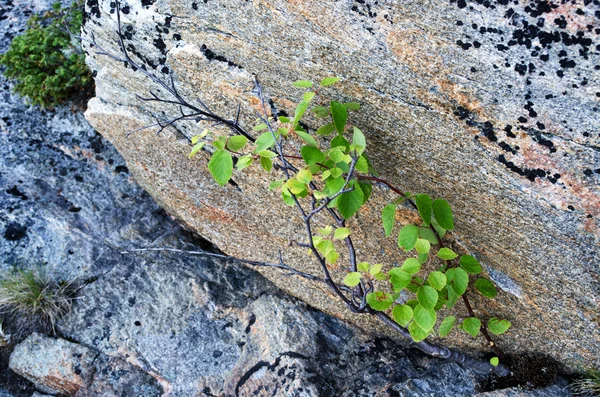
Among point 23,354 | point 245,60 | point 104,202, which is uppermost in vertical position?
point 245,60

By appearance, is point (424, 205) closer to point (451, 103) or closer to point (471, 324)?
point (451, 103)

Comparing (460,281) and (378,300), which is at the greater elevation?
(460,281)

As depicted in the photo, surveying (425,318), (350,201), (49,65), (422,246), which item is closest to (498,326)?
(425,318)

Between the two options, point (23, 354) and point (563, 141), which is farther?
point (23, 354)

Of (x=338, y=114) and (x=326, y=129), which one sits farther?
(x=326, y=129)

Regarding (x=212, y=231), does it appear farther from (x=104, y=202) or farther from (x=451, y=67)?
(x=451, y=67)

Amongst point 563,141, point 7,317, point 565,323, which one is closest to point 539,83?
point 563,141

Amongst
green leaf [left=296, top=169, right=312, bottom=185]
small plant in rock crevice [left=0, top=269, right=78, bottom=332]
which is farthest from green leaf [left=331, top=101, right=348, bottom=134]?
small plant in rock crevice [left=0, top=269, right=78, bottom=332]
